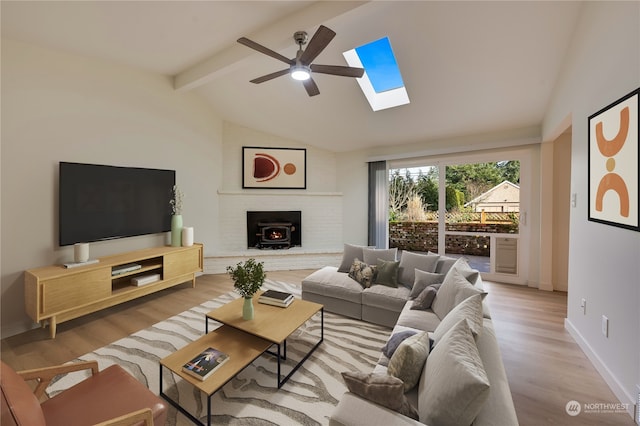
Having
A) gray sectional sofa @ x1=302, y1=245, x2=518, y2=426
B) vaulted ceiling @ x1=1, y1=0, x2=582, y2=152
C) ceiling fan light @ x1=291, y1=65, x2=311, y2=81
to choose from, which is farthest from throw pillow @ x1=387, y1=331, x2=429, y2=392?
vaulted ceiling @ x1=1, y1=0, x2=582, y2=152

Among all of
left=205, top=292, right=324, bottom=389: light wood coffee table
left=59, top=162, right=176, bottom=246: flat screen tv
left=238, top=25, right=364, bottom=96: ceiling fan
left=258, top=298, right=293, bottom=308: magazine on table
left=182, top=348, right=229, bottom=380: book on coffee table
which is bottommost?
left=182, top=348, right=229, bottom=380: book on coffee table

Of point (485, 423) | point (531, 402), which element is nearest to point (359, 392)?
point (485, 423)

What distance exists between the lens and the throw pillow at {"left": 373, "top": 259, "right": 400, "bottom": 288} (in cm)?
295

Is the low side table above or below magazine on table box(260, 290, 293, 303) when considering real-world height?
below

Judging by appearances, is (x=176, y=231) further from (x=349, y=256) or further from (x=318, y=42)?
(x=318, y=42)

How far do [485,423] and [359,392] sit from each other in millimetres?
490

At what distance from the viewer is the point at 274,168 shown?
533 centimetres

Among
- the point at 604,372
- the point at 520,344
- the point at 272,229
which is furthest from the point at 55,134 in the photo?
the point at 604,372

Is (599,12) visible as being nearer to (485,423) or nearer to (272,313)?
(485,423)

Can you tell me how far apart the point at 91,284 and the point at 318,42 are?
3392 millimetres

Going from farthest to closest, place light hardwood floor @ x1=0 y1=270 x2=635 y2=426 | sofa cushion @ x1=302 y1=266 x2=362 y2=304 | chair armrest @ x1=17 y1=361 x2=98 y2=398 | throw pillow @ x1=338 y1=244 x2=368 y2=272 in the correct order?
1. throw pillow @ x1=338 y1=244 x2=368 y2=272
2. sofa cushion @ x1=302 y1=266 x2=362 y2=304
3. light hardwood floor @ x1=0 y1=270 x2=635 y2=426
4. chair armrest @ x1=17 y1=361 x2=98 y2=398

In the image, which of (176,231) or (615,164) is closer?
(615,164)

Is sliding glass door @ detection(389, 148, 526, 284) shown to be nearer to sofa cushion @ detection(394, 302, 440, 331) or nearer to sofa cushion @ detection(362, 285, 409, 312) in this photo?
sofa cushion @ detection(362, 285, 409, 312)

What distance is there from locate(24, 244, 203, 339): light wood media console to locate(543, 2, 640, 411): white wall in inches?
183
